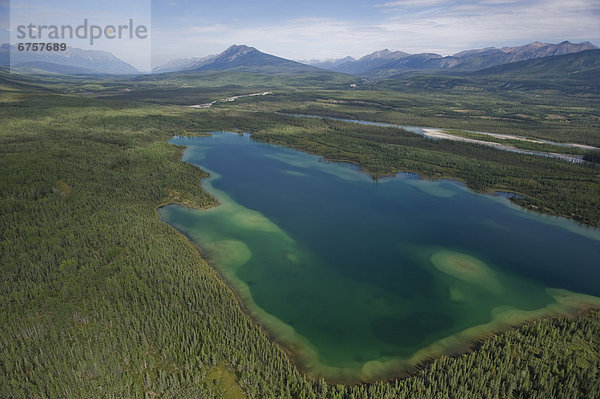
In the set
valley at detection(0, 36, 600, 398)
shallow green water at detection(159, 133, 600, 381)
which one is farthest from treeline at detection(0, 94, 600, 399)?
shallow green water at detection(159, 133, 600, 381)

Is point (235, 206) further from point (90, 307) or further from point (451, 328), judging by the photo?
point (451, 328)

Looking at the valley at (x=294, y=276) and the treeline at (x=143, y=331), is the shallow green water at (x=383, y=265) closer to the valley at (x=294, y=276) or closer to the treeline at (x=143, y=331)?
the valley at (x=294, y=276)

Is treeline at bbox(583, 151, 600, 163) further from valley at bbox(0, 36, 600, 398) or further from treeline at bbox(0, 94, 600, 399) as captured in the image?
treeline at bbox(0, 94, 600, 399)

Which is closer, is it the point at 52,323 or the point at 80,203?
the point at 52,323

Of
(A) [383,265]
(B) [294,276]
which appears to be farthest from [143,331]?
(A) [383,265]

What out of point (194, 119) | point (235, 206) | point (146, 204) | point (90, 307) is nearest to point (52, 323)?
point (90, 307)

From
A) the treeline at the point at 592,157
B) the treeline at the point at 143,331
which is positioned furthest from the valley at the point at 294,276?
the treeline at the point at 592,157

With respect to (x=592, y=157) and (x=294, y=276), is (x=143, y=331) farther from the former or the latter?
(x=592, y=157)
